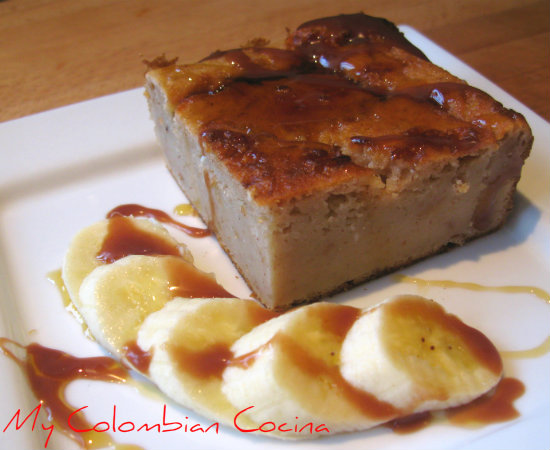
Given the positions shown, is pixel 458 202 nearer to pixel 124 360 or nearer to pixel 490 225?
pixel 490 225

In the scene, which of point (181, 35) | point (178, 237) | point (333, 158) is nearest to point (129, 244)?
point (178, 237)

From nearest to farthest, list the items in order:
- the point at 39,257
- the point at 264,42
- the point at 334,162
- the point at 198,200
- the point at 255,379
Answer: the point at 255,379 < the point at 334,162 < the point at 39,257 < the point at 198,200 < the point at 264,42

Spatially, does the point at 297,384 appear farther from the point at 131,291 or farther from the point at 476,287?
the point at 476,287

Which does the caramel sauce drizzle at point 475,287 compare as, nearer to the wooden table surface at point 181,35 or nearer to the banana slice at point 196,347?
the banana slice at point 196,347

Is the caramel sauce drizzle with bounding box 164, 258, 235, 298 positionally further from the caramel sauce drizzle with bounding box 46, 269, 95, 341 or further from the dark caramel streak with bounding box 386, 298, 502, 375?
the dark caramel streak with bounding box 386, 298, 502, 375

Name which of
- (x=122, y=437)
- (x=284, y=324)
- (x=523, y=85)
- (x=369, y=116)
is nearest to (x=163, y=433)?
(x=122, y=437)

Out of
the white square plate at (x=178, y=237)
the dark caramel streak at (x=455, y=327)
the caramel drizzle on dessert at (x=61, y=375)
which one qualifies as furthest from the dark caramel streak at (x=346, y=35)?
the caramel drizzle on dessert at (x=61, y=375)
